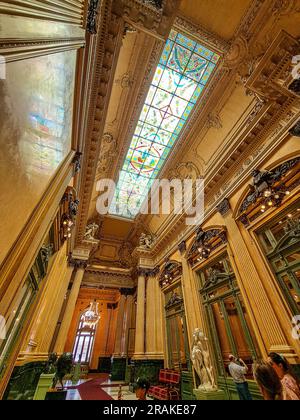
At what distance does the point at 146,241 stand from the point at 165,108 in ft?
21.6

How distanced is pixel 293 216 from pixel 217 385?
4675 mm

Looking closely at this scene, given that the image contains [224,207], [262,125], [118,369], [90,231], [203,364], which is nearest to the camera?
[203,364]

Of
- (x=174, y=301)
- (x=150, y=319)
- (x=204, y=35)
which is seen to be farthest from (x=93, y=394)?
(x=204, y=35)

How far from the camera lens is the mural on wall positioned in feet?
4.25

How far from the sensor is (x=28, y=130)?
1.60m

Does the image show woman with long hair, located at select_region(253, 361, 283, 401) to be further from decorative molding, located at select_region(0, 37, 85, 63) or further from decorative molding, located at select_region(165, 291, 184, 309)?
decorative molding, located at select_region(165, 291, 184, 309)

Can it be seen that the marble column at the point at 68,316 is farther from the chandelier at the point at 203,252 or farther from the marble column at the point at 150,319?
the chandelier at the point at 203,252

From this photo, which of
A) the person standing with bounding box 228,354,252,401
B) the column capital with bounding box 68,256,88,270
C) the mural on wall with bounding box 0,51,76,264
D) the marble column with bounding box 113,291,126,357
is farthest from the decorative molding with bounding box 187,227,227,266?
the marble column with bounding box 113,291,126,357

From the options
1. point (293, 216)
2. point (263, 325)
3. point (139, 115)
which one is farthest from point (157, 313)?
point (139, 115)

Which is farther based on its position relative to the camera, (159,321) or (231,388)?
(159,321)

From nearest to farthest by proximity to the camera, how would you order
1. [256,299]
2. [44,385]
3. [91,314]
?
[256,299]
[44,385]
[91,314]

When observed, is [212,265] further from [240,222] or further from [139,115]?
[139,115]

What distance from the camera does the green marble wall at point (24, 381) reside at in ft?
10.2

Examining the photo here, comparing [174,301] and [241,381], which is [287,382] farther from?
[174,301]
